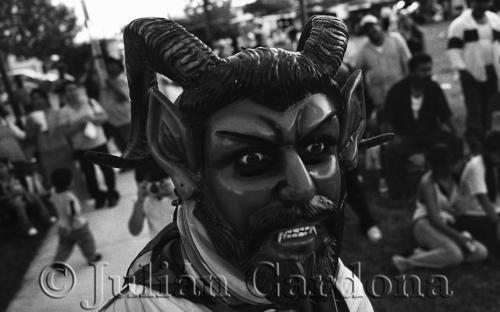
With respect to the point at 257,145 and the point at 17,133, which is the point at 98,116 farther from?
the point at 257,145

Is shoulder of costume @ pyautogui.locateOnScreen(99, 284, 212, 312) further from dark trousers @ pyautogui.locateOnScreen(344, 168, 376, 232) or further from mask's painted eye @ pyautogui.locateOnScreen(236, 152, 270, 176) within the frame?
dark trousers @ pyautogui.locateOnScreen(344, 168, 376, 232)

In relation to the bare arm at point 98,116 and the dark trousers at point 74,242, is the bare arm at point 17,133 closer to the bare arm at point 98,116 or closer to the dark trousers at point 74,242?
the bare arm at point 98,116

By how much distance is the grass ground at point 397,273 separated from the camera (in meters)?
3.66

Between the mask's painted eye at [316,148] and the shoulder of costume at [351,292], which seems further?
the shoulder of costume at [351,292]

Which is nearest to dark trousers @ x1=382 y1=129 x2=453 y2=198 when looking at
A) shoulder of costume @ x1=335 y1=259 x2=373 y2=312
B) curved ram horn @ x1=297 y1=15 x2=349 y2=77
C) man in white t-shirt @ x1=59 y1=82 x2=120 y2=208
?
man in white t-shirt @ x1=59 y1=82 x2=120 y2=208

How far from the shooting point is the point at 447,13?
20.9 meters

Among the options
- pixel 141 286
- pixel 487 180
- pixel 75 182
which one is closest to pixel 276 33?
pixel 75 182

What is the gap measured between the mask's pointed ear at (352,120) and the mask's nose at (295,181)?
212 mm

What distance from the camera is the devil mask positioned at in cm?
126

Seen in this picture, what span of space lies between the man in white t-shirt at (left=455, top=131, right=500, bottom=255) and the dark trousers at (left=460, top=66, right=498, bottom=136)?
1.89 meters

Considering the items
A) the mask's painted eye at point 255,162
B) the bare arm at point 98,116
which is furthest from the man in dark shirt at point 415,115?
the mask's painted eye at point 255,162

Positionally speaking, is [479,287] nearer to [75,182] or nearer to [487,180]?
[487,180]

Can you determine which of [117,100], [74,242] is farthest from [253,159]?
[117,100]

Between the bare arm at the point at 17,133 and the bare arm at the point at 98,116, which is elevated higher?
the bare arm at the point at 98,116
